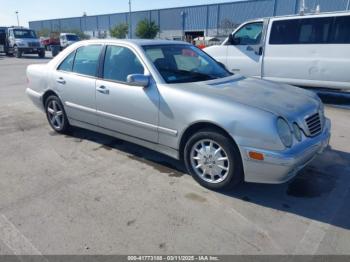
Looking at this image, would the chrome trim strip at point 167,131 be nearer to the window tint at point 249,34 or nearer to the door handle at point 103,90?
the door handle at point 103,90

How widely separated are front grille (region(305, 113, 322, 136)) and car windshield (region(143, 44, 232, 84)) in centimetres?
133

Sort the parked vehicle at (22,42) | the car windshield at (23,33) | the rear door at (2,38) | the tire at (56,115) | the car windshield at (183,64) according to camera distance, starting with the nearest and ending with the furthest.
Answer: the car windshield at (183,64) < the tire at (56,115) < the parked vehicle at (22,42) < the car windshield at (23,33) < the rear door at (2,38)

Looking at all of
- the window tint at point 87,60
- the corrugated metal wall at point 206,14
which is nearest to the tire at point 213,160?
the window tint at point 87,60

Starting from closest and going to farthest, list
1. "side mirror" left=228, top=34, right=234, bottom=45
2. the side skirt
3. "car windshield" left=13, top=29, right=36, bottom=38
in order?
1. the side skirt
2. "side mirror" left=228, top=34, right=234, bottom=45
3. "car windshield" left=13, top=29, right=36, bottom=38

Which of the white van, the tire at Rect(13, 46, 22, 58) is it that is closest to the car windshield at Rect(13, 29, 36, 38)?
the tire at Rect(13, 46, 22, 58)

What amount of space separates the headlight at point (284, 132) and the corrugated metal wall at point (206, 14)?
39.1 m

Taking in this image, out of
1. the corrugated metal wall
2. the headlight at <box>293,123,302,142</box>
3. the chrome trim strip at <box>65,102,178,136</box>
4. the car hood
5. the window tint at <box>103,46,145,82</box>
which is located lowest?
the chrome trim strip at <box>65,102,178,136</box>

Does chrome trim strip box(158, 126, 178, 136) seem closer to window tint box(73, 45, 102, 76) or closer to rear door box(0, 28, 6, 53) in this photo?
window tint box(73, 45, 102, 76)

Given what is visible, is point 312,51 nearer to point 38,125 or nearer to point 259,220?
point 259,220

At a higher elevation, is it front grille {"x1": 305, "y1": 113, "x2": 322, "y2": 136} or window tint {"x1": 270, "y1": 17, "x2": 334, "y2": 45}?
window tint {"x1": 270, "y1": 17, "x2": 334, "y2": 45}

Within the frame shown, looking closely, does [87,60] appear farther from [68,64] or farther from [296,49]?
[296,49]

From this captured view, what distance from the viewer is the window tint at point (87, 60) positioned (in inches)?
170

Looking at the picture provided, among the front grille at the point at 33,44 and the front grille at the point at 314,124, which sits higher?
the front grille at the point at 33,44

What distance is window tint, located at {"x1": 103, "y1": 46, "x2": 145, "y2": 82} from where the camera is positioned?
3.87 metres
